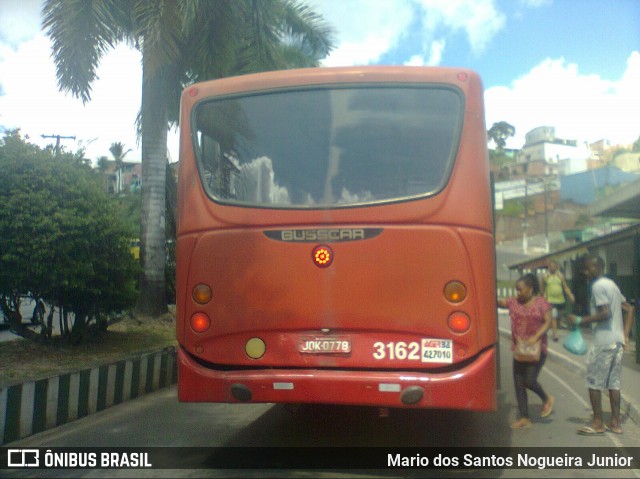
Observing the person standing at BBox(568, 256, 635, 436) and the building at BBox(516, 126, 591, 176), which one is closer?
the person standing at BBox(568, 256, 635, 436)

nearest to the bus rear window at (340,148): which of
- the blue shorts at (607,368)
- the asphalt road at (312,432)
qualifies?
the asphalt road at (312,432)

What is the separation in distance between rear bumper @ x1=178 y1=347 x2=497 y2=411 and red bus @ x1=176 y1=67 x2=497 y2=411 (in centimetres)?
1

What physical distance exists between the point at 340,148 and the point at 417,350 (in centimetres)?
174

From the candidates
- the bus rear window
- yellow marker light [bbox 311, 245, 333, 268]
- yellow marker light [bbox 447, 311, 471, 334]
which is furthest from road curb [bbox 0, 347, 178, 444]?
yellow marker light [bbox 447, 311, 471, 334]

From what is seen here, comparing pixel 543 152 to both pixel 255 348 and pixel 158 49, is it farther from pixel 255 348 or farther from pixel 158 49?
pixel 255 348

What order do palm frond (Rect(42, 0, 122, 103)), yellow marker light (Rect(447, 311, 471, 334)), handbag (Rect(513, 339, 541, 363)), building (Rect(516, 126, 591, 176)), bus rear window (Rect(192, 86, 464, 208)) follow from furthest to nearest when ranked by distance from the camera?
building (Rect(516, 126, 591, 176)) < palm frond (Rect(42, 0, 122, 103)) < handbag (Rect(513, 339, 541, 363)) < bus rear window (Rect(192, 86, 464, 208)) < yellow marker light (Rect(447, 311, 471, 334))

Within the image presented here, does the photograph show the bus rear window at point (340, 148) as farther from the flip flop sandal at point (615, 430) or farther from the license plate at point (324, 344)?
the flip flop sandal at point (615, 430)

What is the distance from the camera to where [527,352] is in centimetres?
759

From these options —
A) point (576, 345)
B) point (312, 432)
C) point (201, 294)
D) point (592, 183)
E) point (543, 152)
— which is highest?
point (543, 152)

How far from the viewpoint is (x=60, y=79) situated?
488 inches

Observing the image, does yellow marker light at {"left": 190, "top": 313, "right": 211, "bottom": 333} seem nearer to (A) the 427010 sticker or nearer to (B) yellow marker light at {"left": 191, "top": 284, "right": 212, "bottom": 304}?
(B) yellow marker light at {"left": 191, "top": 284, "right": 212, "bottom": 304}

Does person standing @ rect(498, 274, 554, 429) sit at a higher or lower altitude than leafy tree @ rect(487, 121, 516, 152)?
lower

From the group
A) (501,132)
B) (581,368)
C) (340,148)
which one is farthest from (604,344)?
(501,132)

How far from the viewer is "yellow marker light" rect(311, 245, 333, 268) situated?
5.57 metres
